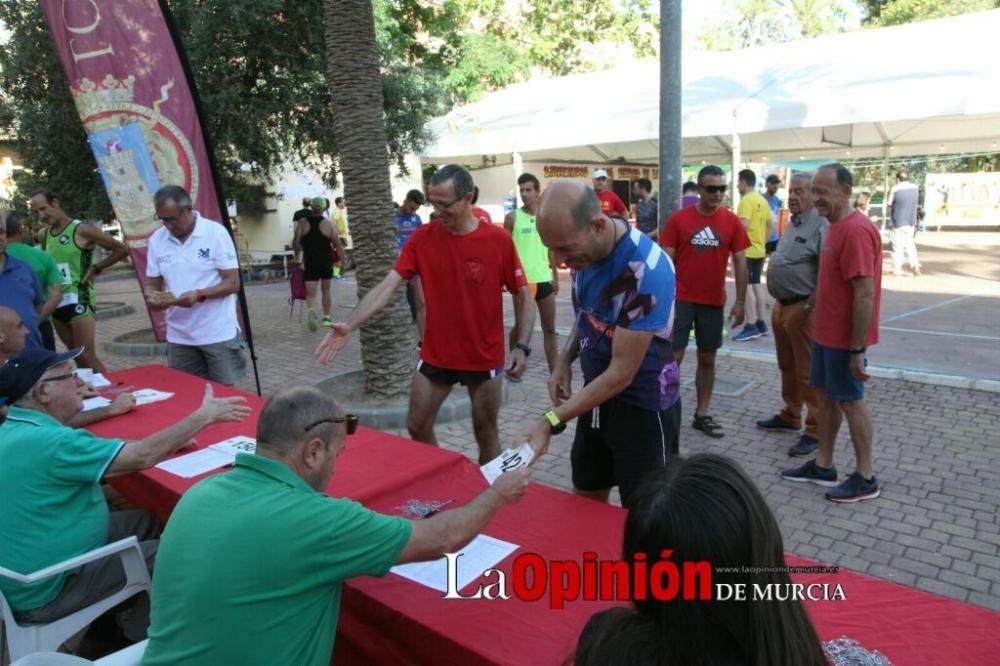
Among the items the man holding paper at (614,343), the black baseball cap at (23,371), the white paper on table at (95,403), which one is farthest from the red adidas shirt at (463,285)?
the white paper on table at (95,403)

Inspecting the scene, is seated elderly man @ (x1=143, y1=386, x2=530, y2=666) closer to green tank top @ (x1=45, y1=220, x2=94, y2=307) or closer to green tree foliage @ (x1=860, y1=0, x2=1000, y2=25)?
green tank top @ (x1=45, y1=220, x2=94, y2=307)

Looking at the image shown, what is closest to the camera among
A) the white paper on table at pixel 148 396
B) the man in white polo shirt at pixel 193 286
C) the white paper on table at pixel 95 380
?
the white paper on table at pixel 148 396

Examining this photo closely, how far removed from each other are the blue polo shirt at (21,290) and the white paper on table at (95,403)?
1.02m

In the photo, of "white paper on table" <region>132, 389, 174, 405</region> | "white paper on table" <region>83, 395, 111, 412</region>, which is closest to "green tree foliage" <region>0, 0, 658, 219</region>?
"white paper on table" <region>132, 389, 174, 405</region>

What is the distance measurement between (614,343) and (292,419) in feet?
4.25

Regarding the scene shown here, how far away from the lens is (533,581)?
1.98 metres

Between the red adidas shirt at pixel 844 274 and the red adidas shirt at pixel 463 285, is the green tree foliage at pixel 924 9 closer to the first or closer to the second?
the red adidas shirt at pixel 844 274

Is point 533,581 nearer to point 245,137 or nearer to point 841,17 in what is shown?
point 245,137

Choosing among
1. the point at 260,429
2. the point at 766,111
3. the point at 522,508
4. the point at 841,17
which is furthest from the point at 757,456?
the point at 841,17

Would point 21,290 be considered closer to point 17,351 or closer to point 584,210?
point 17,351

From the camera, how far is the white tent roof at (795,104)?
10.5 metres

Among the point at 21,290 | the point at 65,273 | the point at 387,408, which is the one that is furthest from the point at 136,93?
the point at 387,408

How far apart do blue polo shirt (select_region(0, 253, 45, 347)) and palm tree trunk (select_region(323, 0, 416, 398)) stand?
248 cm

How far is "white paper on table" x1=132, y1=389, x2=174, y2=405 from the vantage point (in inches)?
157
